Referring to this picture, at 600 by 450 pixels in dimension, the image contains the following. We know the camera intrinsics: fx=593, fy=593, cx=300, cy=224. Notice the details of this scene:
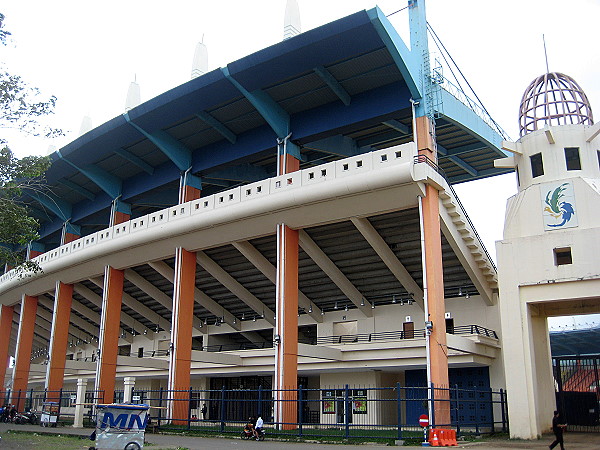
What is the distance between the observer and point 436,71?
3016 cm

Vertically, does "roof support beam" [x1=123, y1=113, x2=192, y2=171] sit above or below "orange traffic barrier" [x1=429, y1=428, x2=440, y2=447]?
above

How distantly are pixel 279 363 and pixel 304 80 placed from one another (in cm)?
1431

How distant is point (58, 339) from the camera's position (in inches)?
1695

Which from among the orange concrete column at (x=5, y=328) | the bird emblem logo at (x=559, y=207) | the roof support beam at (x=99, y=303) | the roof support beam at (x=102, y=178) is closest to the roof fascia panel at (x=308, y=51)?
the bird emblem logo at (x=559, y=207)

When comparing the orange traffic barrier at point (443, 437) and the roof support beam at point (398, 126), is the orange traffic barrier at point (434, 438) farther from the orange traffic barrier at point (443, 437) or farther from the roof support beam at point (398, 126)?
the roof support beam at point (398, 126)

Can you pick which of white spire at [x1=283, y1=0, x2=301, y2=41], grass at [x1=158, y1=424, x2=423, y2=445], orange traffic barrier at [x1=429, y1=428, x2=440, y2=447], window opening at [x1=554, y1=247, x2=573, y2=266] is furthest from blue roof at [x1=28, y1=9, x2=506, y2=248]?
orange traffic barrier at [x1=429, y1=428, x2=440, y2=447]

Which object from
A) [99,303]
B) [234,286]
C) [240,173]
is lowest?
[234,286]

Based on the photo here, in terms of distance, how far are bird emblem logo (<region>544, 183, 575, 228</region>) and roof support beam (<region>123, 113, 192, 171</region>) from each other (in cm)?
2162

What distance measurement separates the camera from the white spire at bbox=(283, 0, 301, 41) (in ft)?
98.8

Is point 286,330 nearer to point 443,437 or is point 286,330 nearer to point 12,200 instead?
point 443,437

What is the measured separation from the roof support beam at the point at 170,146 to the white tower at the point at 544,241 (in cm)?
1956

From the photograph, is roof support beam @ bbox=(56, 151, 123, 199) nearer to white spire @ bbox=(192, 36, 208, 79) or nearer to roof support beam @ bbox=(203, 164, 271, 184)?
roof support beam @ bbox=(203, 164, 271, 184)

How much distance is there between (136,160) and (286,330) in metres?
17.5

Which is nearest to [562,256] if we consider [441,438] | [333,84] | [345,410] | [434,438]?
[441,438]
